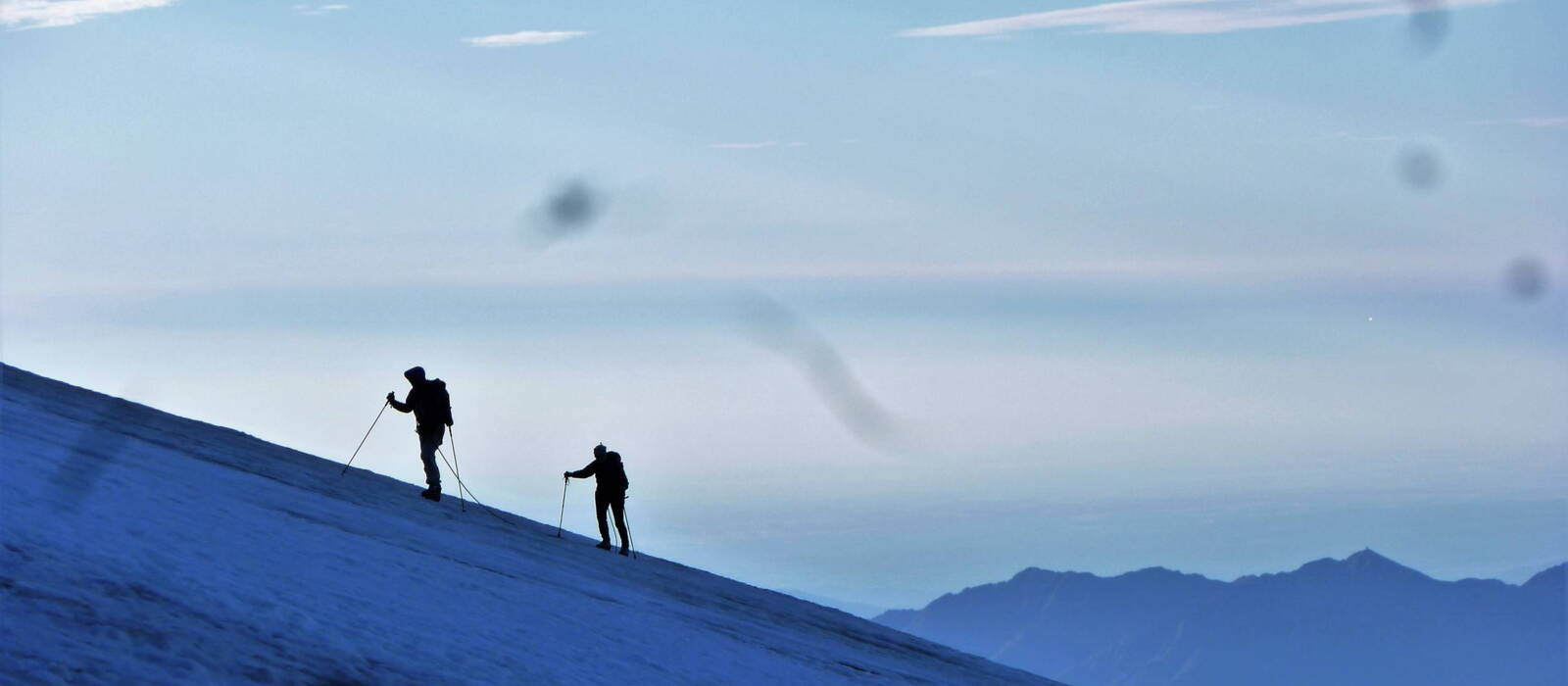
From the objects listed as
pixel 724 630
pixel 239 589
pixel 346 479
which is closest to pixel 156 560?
pixel 239 589

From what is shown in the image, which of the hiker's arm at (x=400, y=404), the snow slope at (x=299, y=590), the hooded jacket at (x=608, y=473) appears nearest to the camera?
the snow slope at (x=299, y=590)

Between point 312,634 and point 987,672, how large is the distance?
16.2 m

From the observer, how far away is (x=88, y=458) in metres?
18.2

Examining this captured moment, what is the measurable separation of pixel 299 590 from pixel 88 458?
180 inches

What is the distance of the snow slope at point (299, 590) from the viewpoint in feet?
40.5

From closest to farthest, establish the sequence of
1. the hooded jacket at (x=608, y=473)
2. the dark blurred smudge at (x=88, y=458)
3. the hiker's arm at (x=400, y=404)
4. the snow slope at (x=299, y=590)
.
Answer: the snow slope at (x=299, y=590), the dark blurred smudge at (x=88, y=458), the hiker's arm at (x=400, y=404), the hooded jacket at (x=608, y=473)

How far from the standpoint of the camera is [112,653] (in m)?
11.6

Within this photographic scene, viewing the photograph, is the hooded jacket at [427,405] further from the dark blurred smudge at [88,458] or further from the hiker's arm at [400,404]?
the dark blurred smudge at [88,458]

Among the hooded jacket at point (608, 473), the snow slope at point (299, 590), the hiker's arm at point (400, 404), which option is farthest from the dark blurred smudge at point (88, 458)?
the hooded jacket at point (608, 473)

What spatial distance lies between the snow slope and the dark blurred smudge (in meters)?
0.05

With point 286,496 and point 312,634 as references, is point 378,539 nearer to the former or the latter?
point 286,496

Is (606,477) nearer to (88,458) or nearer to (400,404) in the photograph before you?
(400,404)

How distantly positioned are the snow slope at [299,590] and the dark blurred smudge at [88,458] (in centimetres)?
5

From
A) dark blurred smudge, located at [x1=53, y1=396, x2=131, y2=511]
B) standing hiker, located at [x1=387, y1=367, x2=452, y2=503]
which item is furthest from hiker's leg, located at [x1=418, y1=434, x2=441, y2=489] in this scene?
dark blurred smudge, located at [x1=53, y1=396, x2=131, y2=511]
